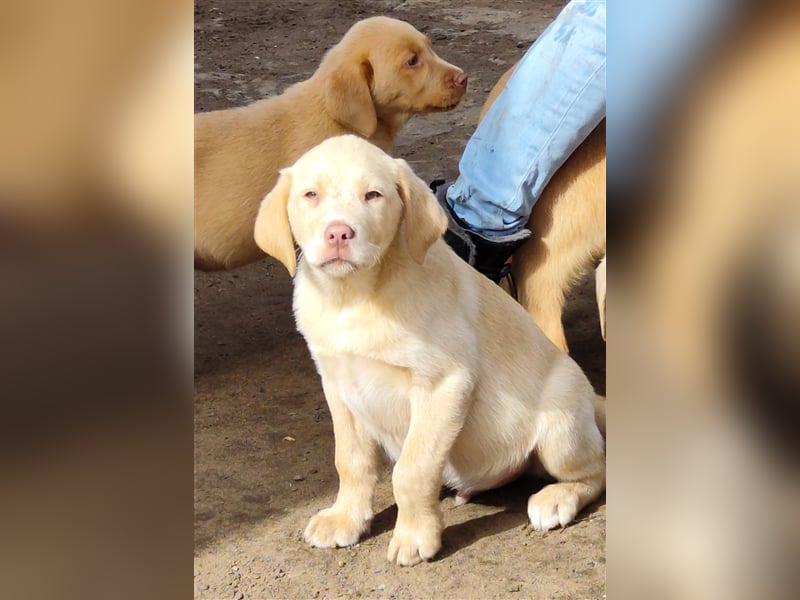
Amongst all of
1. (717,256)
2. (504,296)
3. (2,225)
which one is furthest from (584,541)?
(2,225)

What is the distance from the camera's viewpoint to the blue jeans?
2.69m

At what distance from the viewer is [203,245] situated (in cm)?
306

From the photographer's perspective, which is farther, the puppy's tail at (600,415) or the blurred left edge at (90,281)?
the puppy's tail at (600,415)

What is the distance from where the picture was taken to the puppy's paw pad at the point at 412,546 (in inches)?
88.9

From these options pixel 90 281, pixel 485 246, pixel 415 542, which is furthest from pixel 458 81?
pixel 90 281

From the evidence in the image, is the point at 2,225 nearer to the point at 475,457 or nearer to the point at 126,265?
the point at 126,265

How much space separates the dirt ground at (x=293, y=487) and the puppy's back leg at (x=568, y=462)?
0.04m

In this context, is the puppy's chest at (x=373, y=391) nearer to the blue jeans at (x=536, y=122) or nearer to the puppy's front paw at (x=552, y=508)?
the puppy's front paw at (x=552, y=508)

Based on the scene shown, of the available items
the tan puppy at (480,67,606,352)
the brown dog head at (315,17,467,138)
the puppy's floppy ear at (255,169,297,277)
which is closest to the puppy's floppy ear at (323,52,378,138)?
the brown dog head at (315,17,467,138)

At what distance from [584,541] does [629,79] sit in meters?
1.44

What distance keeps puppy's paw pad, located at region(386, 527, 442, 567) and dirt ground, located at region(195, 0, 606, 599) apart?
21mm

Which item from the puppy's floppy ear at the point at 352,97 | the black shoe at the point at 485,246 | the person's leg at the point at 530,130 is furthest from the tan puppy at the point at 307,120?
the black shoe at the point at 485,246

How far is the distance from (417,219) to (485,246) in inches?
33.4

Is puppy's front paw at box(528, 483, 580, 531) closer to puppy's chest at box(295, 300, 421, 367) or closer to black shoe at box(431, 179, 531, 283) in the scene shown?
puppy's chest at box(295, 300, 421, 367)
